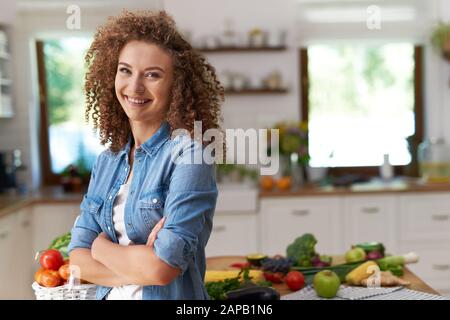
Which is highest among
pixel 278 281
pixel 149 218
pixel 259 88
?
pixel 259 88

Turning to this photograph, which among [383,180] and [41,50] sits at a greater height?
[41,50]

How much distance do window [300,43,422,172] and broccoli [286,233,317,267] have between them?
2.80ft

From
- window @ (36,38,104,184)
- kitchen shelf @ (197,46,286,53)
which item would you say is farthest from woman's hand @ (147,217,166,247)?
kitchen shelf @ (197,46,286,53)

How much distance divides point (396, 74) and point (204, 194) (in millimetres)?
1637

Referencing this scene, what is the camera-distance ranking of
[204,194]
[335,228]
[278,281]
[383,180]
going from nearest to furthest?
[204,194], [278,281], [335,228], [383,180]

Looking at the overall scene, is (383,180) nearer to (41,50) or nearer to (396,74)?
(396,74)

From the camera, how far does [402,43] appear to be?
6.77ft

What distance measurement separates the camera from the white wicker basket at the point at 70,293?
0.58 m

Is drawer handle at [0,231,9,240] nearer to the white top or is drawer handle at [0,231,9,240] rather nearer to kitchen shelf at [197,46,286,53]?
kitchen shelf at [197,46,286,53]

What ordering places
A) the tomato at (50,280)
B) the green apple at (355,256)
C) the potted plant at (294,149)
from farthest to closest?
the potted plant at (294,149) < the green apple at (355,256) < the tomato at (50,280)

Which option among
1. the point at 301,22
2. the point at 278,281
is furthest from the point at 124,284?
the point at 301,22

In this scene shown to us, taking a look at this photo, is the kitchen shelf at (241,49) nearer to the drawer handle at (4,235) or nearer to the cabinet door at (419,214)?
the cabinet door at (419,214)

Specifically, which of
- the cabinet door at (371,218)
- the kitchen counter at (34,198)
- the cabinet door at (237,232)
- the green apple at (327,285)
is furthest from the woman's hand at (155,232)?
the cabinet door at (371,218)

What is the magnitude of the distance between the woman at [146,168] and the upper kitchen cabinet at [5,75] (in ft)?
5.20
